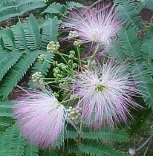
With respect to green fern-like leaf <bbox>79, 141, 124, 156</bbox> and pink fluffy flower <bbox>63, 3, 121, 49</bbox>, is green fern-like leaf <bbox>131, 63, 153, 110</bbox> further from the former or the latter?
green fern-like leaf <bbox>79, 141, 124, 156</bbox>

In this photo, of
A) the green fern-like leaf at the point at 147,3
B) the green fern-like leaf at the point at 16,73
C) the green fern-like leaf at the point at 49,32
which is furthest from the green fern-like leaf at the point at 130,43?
the green fern-like leaf at the point at 16,73

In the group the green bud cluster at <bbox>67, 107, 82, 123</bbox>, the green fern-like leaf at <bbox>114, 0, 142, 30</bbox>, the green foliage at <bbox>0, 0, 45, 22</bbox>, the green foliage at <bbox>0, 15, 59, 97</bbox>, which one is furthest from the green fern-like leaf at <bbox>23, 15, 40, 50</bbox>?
the green bud cluster at <bbox>67, 107, 82, 123</bbox>

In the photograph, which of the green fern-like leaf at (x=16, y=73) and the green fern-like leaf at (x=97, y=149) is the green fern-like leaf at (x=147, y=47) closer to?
the green fern-like leaf at (x=97, y=149)

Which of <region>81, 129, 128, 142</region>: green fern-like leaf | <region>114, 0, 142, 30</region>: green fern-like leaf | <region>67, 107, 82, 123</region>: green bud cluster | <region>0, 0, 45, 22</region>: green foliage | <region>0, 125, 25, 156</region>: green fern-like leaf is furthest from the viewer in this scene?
<region>0, 0, 45, 22</region>: green foliage

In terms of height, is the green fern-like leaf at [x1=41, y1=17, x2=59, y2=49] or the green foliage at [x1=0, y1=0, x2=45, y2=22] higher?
the green foliage at [x1=0, y1=0, x2=45, y2=22]

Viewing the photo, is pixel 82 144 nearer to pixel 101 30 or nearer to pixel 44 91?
pixel 44 91

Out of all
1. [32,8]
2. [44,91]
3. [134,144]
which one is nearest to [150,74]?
[44,91]
